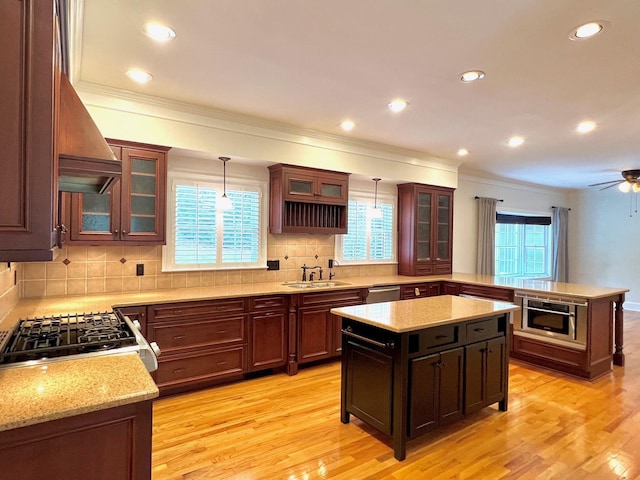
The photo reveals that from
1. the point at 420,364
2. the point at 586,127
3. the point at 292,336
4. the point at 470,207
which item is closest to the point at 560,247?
the point at 470,207

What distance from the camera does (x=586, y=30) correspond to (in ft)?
7.22

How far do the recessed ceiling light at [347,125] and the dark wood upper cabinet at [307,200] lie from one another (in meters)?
0.57

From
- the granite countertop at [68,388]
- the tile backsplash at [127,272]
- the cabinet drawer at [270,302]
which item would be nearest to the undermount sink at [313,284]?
the tile backsplash at [127,272]

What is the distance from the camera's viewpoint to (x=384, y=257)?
5.70 metres

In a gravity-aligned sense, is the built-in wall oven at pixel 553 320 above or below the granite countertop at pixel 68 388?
below

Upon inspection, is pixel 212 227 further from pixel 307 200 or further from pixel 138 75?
pixel 138 75

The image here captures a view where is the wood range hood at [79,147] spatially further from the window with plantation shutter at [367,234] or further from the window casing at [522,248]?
the window casing at [522,248]

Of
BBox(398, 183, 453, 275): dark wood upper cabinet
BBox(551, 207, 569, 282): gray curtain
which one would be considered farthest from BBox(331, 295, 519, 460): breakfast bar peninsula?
BBox(551, 207, 569, 282): gray curtain

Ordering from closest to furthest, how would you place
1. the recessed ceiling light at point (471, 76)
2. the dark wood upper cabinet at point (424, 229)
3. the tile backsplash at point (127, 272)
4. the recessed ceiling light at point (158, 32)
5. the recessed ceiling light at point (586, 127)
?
the recessed ceiling light at point (158, 32)
the recessed ceiling light at point (471, 76)
the tile backsplash at point (127, 272)
the recessed ceiling light at point (586, 127)
the dark wood upper cabinet at point (424, 229)

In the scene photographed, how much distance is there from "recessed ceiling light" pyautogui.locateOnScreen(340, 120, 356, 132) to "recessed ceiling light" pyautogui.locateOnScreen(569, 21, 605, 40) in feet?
7.12

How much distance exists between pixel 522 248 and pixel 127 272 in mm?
7553

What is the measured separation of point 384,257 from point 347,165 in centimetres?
162

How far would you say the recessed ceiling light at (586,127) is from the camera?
3.96 metres

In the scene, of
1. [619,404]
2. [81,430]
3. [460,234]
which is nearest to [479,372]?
[619,404]
